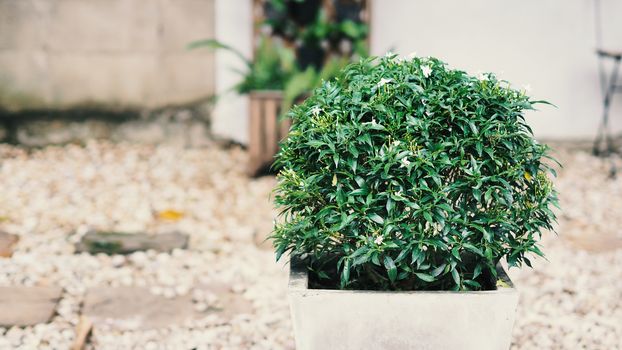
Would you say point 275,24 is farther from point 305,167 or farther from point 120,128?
point 305,167

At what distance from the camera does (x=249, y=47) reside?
6371mm

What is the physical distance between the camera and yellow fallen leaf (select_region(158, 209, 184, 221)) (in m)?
4.73

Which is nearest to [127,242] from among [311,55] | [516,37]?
[311,55]

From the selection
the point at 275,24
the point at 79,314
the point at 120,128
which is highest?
the point at 275,24

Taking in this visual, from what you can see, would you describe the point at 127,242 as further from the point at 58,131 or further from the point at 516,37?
the point at 516,37

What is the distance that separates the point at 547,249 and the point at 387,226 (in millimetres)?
2426

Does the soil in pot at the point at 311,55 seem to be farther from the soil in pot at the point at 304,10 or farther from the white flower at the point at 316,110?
the white flower at the point at 316,110

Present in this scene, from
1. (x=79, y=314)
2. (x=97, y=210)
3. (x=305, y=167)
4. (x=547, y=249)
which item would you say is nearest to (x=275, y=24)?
(x=97, y=210)

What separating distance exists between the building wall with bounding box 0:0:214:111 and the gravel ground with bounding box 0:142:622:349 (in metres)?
0.47

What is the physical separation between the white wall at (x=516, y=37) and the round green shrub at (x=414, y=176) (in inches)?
162

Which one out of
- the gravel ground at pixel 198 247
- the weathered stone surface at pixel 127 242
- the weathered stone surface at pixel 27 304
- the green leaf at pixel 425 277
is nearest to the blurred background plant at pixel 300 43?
the gravel ground at pixel 198 247

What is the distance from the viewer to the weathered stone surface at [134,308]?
3.27 meters

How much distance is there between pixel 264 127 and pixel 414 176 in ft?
11.4

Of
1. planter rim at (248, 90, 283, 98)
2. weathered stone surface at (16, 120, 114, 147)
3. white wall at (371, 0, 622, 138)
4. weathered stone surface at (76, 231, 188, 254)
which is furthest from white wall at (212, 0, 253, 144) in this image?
weathered stone surface at (76, 231, 188, 254)
